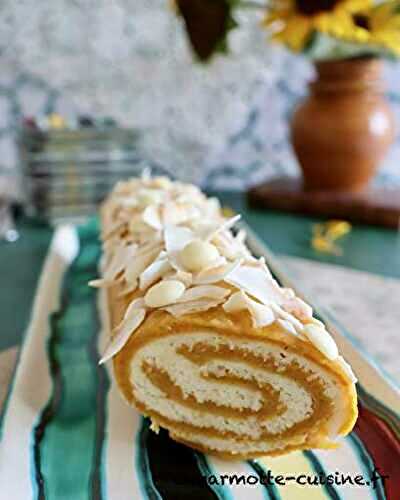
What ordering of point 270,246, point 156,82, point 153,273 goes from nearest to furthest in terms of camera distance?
point 153,273, point 270,246, point 156,82

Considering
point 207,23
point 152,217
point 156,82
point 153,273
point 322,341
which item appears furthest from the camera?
point 156,82

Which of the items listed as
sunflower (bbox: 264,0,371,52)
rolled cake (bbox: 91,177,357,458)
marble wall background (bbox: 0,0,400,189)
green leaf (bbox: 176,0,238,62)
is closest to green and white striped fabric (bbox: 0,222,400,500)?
rolled cake (bbox: 91,177,357,458)

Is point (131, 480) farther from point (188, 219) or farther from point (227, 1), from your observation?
point (227, 1)

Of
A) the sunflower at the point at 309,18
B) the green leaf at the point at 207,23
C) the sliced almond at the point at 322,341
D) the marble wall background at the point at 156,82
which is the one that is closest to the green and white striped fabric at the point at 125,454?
the sliced almond at the point at 322,341

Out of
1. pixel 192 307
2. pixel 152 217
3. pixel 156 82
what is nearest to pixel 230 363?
pixel 192 307

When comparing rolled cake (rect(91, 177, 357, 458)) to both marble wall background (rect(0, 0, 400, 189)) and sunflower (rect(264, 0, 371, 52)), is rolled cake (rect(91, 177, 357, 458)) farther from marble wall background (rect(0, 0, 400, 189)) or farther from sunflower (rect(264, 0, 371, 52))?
marble wall background (rect(0, 0, 400, 189))

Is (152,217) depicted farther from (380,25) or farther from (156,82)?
(156,82)

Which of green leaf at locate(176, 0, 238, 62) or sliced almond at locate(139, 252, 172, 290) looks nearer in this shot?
sliced almond at locate(139, 252, 172, 290)
